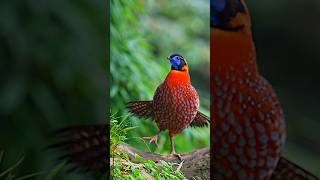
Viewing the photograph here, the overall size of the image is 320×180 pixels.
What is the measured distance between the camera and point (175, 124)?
3.29 m

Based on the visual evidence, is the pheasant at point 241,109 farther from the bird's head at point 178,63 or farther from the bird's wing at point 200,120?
the bird's head at point 178,63

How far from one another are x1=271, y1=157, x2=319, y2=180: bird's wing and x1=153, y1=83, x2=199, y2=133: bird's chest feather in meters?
0.48

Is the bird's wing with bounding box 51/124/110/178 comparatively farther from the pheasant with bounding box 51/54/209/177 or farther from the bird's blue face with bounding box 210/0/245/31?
the bird's blue face with bounding box 210/0/245/31

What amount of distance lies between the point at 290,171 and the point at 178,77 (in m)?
0.70

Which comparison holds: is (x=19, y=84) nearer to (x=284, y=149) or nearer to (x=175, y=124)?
(x=175, y=124)

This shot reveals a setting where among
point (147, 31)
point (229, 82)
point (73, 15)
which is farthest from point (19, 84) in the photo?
point (229, 82)

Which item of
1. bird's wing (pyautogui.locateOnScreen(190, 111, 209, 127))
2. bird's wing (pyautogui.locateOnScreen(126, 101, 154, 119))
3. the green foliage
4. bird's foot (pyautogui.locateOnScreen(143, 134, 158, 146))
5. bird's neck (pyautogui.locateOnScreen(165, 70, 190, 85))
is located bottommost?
the green foliage

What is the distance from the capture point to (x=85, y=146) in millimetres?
3566

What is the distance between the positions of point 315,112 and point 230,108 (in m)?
0.40

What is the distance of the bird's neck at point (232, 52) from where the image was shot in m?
3.07

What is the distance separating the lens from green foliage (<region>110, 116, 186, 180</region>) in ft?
10.8

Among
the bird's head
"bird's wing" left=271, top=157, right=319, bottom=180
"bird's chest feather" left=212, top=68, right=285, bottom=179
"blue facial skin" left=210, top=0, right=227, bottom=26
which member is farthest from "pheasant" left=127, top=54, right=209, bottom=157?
"bird's wing" left=271, top=157, right=319, bottom=180

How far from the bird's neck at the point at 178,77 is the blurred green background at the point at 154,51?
0.03m

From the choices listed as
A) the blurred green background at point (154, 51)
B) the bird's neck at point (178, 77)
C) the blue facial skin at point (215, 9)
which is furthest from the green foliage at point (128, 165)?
the blue facial skin at point (215, 9)
